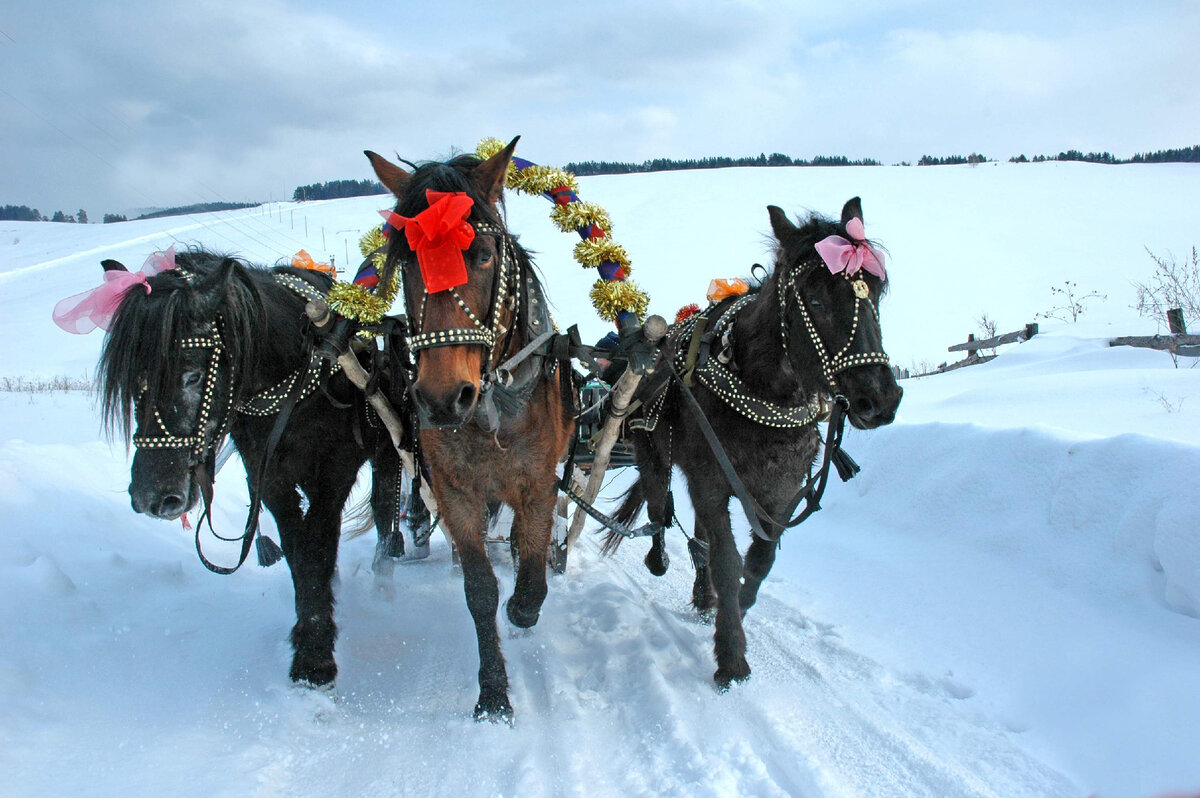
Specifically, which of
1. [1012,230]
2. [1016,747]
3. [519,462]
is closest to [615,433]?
[519,462]

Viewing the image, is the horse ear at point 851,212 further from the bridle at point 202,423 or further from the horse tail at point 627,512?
the bridle at point 202,423

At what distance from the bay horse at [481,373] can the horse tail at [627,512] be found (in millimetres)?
1583

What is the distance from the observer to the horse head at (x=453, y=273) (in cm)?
250

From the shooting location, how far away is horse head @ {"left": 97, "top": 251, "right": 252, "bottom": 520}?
2801mm

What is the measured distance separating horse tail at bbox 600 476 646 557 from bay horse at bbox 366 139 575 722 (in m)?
1.58

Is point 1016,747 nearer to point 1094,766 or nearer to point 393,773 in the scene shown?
point 1094,766

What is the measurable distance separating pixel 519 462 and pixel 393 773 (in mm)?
1330

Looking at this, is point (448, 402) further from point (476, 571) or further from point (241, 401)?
point (241, 401)

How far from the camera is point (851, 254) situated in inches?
121

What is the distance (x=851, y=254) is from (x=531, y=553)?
2.01 m

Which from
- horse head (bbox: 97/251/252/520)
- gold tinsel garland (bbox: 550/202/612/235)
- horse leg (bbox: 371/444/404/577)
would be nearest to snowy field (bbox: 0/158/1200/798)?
horse leg (bbox: 371/444/404/577)

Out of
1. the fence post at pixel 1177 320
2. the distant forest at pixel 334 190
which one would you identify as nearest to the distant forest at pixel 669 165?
the distant forest at pixel 334 190

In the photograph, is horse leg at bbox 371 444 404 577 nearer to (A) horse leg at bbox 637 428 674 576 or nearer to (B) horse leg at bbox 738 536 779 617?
(A) horse leg at bbox 637 428 674 576

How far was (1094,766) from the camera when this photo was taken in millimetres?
2605
